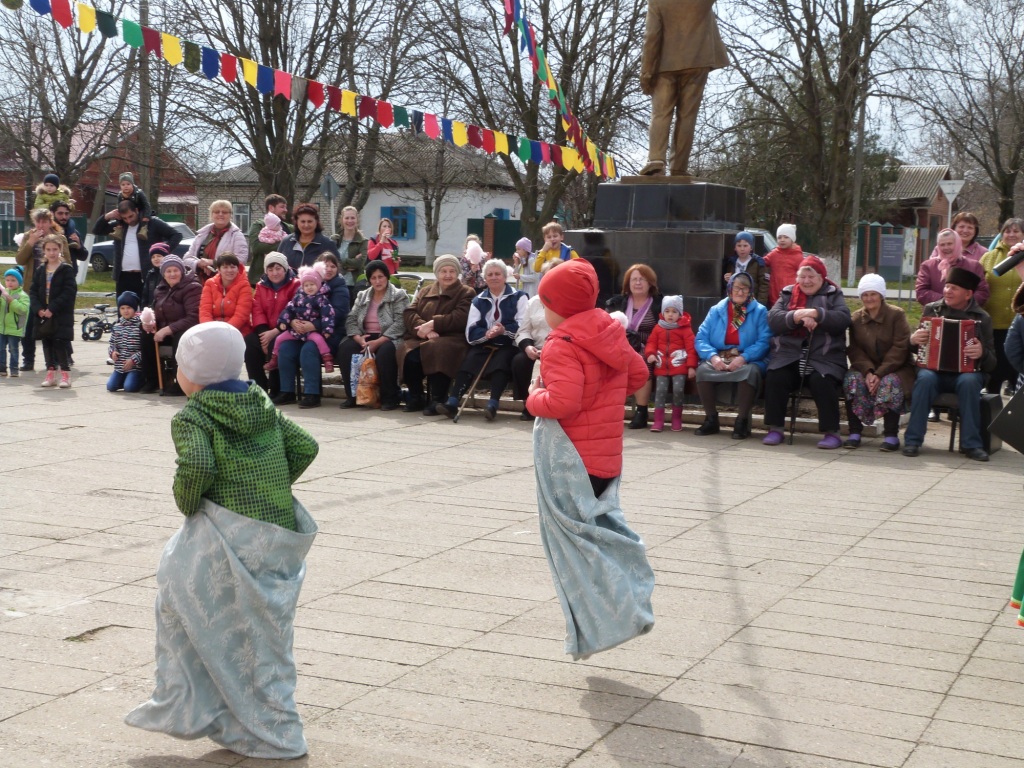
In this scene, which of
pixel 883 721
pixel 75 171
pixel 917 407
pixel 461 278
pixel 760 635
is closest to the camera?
pixel 883 721

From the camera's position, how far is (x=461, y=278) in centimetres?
1409

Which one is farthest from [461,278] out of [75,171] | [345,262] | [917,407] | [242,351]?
[75,171]

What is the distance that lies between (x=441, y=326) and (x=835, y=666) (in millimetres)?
8244

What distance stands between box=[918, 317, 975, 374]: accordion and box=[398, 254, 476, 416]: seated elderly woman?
14.7 ft

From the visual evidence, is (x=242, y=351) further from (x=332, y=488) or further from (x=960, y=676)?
(x=332, y=488)

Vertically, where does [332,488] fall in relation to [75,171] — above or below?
Answer: below

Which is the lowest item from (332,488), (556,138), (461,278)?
(332,488)

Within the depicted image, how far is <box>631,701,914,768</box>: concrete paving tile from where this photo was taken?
435cm

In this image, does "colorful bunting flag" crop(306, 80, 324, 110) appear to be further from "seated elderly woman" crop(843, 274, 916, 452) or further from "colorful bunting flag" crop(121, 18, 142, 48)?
"seated elderly woman" crop(843, 274, 916, 452)

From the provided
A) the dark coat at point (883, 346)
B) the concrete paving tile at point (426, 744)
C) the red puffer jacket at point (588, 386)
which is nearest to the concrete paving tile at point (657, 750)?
the concrete paving tile at point (426, 744)

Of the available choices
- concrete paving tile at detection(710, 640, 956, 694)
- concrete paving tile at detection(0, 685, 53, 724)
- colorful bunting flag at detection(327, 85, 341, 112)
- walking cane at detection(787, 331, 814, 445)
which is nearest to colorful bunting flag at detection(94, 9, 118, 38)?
colorful bunting flag at detection(327, 85, 341, 112)

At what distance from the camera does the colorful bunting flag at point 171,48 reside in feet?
40.3

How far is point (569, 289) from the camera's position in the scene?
525cm

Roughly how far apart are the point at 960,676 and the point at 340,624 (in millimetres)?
2575
